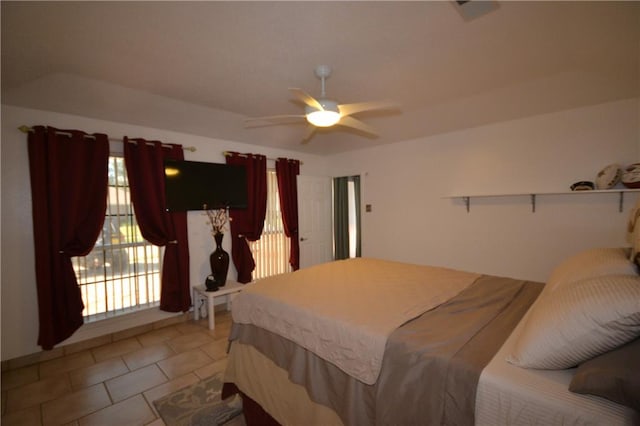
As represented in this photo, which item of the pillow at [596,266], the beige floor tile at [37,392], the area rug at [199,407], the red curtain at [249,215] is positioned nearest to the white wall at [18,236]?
the beige floor tile at [37,392]

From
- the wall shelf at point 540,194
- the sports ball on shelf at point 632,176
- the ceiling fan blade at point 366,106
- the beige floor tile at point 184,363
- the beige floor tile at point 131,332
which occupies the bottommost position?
the beige floor tile at point 184,363

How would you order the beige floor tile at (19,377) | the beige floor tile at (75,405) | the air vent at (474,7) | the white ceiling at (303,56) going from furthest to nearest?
the beige floor tile at (19,377)
the beige floor tile at (75,405)
the white ceiling at (303,56)
the air vent at (474,7)

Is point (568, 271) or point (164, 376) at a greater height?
point (568, 271)

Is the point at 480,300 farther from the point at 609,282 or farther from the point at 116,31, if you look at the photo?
the point at 116,31

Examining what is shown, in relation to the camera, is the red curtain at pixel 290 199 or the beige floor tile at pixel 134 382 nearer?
the beige floor tile at pixel 134 382

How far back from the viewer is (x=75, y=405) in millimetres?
2113

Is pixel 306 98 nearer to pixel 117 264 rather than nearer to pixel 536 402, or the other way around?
pixel 536 402

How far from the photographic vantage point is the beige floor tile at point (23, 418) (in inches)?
76.2

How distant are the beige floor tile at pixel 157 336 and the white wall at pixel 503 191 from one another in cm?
310

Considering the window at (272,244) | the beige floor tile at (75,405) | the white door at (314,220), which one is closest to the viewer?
the beige floor tile at (75,405)

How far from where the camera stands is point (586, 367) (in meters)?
0.93

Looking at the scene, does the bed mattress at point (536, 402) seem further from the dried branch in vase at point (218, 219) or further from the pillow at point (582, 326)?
the dried branch in vase at point (218, 219)

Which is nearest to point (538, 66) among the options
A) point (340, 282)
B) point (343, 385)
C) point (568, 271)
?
point (568, 271)

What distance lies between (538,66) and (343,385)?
9.59 ft
